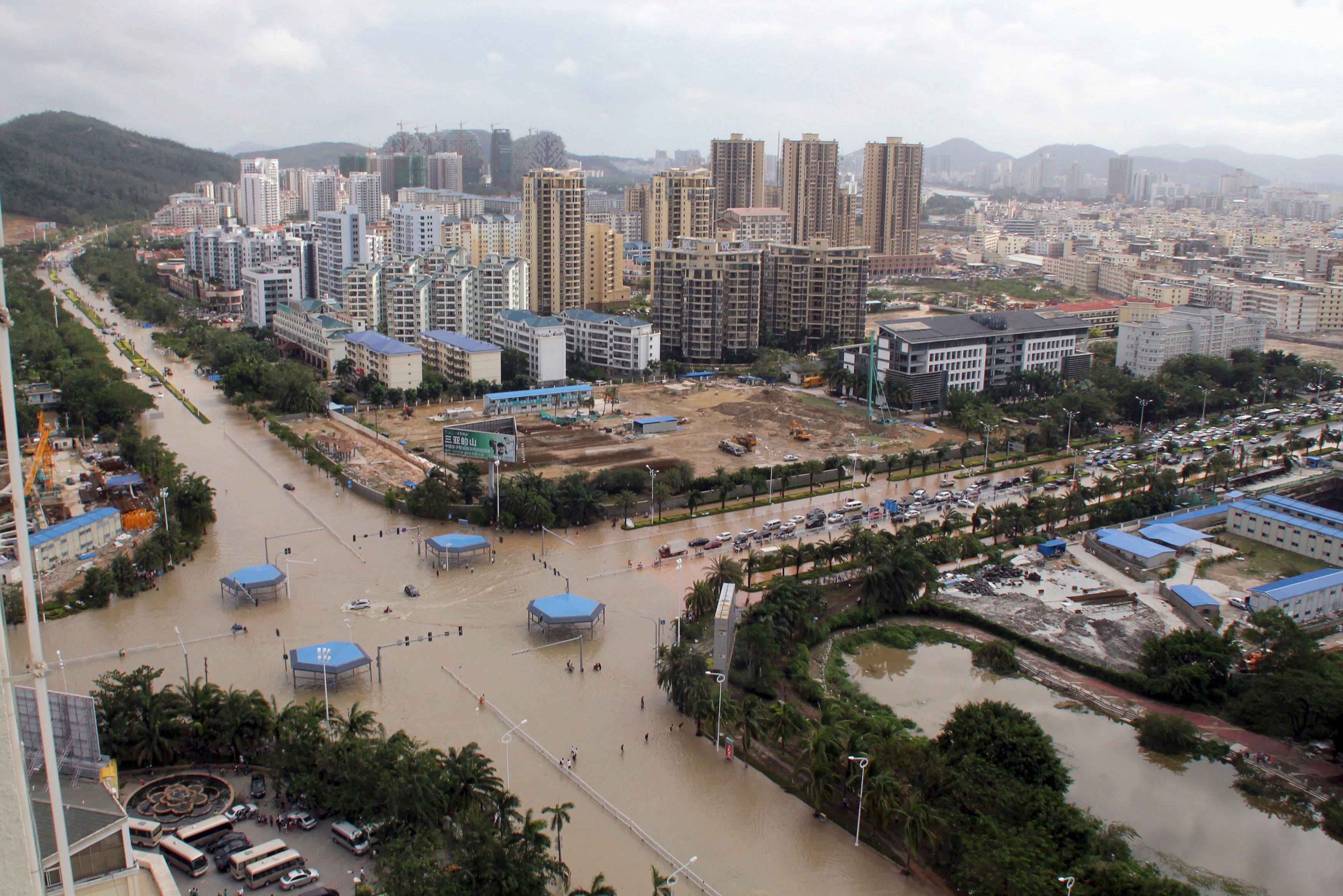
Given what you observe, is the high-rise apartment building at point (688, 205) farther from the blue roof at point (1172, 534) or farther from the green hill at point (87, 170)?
the green hill at point (87, 170)

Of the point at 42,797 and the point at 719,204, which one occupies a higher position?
the point at 719,204

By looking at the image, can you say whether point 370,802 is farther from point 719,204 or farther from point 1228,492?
point 719,204

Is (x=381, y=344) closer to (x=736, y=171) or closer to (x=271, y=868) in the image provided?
(x=271, y=868)

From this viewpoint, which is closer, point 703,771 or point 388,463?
point 703,771

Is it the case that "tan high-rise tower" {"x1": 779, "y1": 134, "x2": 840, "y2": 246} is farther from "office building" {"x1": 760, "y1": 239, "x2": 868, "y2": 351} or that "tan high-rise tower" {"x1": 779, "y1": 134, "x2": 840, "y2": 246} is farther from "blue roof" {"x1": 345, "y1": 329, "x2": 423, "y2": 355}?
"blue roof" {"x1": 345, "y1": 329, "x2": 423, "y2": 355}

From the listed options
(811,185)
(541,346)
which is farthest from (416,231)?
(811,185)

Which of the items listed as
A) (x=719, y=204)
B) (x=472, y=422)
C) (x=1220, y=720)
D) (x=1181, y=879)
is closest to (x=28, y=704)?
(x=1181, y=879)

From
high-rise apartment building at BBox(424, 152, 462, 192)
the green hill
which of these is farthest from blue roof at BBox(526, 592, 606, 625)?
high-rise apartment building at BBox(424, 152, 462, 192)
